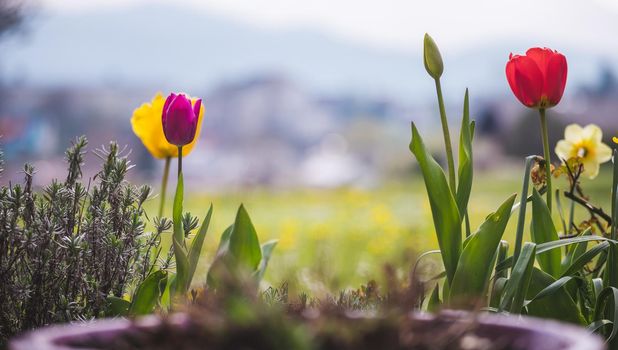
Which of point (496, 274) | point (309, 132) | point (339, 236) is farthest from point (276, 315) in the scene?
point (309, 132)

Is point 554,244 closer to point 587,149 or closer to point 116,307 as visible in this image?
point 587,149

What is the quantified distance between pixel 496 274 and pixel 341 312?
2.99 ft

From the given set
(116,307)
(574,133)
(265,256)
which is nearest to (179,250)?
(116,307)

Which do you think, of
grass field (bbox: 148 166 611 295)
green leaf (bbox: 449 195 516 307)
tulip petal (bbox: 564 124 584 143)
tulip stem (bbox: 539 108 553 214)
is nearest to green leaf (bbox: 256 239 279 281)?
grass field (bbox: 148 166 611 295)

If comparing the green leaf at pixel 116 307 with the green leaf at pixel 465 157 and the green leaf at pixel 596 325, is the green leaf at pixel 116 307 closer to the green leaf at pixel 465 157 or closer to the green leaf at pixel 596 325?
the green leaf at pixel 465 157

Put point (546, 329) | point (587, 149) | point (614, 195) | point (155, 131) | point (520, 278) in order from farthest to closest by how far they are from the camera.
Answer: point (587, 149), point (155, 131), point (614, 195), point (520, 278), point (546, 329)

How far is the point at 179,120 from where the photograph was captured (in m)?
1.64

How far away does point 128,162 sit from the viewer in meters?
1.67

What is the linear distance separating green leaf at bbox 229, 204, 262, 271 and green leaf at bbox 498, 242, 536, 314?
18.9 inches

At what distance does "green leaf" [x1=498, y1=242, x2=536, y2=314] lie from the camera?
1481 millimetres

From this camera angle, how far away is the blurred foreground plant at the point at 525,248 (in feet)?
5.13

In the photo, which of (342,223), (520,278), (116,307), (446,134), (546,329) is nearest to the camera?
(546,329)

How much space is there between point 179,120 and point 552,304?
2.84 feet

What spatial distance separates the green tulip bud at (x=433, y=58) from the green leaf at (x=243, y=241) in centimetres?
50
